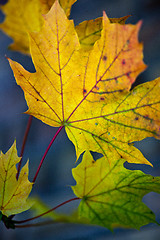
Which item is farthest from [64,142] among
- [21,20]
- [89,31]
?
[89,31]

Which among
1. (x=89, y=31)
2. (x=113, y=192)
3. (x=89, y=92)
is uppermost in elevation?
(x=89, y=31)

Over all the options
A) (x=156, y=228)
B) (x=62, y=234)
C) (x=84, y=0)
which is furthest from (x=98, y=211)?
(x=84, y=0)

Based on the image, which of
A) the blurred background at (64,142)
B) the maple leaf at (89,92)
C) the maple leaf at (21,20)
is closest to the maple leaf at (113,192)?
the maple leaf at (89,92)

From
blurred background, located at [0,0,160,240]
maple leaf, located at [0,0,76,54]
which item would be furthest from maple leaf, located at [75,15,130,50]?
blurred background, located at [0,0,160,240]

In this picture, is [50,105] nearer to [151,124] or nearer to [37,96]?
[37,96]

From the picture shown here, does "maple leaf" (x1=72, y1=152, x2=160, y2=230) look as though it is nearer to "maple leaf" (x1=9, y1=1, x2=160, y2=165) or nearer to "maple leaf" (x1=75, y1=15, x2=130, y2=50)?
"maple leaf" (x1=9, y1=1, x2=160, y2=165)

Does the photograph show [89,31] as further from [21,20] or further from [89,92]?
[21,20]
